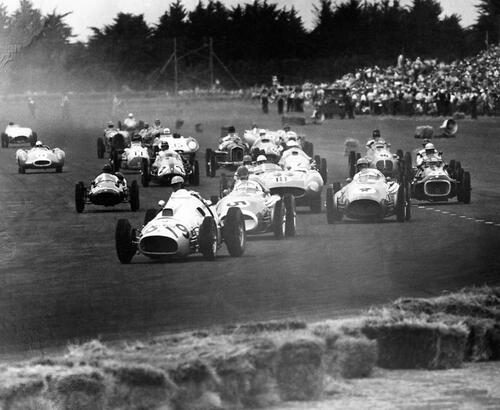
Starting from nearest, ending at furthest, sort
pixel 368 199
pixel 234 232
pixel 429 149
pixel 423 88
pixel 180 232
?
pixel 180 232 < pixel 234 232 < pixel 368 199 < pixel 429 149 < pixel 423 88

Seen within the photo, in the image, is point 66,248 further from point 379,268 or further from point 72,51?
point 72,51

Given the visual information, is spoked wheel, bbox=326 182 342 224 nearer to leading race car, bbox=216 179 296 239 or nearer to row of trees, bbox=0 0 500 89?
leading race car, bbox=216 179 296 239

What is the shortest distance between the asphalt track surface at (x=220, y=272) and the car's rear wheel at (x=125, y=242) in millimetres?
222

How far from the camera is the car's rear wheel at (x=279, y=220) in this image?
31.1 m

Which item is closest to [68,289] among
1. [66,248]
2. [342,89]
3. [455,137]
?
[66,248]

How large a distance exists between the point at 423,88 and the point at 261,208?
6232 cm

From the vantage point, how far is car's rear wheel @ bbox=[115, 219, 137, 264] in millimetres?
26688

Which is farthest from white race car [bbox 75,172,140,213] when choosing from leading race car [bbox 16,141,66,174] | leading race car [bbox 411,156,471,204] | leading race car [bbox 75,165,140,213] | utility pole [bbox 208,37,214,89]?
utility pole [bbox 208,37,214,89]

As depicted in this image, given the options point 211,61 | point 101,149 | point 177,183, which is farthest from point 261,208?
point 211,61

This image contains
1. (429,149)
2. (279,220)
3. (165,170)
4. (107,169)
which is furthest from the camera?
(165,170)

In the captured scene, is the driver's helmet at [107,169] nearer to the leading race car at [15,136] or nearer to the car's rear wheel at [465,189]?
the car's rear wheel at [465,189]

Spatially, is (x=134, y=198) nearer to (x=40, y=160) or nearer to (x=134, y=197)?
(x=134, y=197)

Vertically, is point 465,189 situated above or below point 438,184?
below

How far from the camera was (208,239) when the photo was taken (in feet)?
87.7
